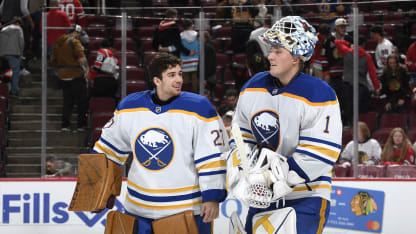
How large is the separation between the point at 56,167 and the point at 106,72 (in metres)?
0.89

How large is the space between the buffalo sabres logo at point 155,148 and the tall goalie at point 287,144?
1.23 ft

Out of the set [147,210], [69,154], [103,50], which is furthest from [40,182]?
[147,210]

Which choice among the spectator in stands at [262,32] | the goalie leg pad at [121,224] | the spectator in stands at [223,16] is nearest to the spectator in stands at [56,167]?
the spectator in stands at [223,16]

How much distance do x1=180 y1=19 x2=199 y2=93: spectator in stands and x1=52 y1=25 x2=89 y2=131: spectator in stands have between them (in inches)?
34.3

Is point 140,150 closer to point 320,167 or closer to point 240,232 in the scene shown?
point 240,232

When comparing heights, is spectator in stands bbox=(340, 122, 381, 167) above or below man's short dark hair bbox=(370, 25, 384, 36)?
below

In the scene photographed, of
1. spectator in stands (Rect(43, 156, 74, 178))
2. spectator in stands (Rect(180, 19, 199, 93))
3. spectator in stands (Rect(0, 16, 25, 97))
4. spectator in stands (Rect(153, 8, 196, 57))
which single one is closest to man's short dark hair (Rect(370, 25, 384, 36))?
spectator in stands (Rect(180, 19, 199, 93))

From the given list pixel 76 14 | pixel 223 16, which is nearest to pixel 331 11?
pixel 223 16

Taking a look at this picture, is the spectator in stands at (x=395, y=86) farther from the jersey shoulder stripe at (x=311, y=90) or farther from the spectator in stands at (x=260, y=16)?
the jersey shoulder stripe at (x=311, y=90)

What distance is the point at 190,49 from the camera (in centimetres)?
600

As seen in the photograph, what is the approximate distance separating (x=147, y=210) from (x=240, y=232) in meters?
0.56

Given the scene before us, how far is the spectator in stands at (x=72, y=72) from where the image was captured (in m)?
5.84

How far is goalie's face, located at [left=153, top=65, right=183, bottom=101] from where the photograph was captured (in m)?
3.39

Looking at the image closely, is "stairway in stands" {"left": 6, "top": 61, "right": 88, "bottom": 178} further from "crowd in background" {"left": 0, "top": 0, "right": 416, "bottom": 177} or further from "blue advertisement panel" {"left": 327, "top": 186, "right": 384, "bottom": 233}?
"blue advertisement panel" {"left": 327, "top": 186, "right": 384, "bottom": 233}
